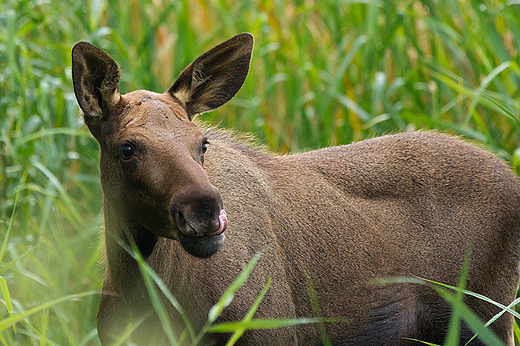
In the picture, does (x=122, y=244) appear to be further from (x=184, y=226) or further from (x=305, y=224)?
(x=305, y=224)

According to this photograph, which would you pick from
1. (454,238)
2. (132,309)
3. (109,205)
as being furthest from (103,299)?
(454,238)

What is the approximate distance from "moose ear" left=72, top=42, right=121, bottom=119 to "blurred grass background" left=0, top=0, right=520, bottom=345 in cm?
121

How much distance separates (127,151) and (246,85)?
11.4 feet

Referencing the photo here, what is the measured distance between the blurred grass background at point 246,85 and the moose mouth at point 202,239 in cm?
143

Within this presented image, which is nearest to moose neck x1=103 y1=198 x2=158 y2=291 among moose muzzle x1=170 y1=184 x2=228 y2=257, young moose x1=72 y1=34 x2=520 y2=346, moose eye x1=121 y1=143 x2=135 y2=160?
young moose x1=72 y1=34 x2=520 y2=346

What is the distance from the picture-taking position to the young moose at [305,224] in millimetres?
3287

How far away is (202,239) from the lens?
2.88m

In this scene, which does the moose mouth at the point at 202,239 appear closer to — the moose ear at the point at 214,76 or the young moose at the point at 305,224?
the young moose at the point at 305,224

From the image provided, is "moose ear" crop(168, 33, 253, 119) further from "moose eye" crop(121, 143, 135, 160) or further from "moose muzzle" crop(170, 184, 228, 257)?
"moose muzzle" crop(170, 184, 228, 257)

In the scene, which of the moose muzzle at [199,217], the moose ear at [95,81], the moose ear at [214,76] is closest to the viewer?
the moose muzzle at [199,217]

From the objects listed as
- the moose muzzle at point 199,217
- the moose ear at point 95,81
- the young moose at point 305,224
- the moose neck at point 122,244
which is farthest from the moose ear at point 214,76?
the moose muzzle at point 199,217

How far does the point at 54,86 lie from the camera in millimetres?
5230

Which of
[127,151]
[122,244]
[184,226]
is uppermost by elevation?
[127,151]

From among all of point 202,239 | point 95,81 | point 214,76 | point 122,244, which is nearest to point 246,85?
point 214,76
